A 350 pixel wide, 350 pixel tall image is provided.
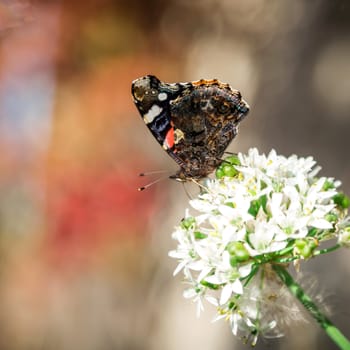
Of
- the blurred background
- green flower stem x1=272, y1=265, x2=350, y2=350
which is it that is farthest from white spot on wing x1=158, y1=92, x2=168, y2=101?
the blurred background

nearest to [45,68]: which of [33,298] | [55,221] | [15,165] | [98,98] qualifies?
[98,98]

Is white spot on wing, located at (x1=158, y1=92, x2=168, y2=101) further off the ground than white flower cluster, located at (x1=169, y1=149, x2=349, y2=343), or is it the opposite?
white spot on wing, located at (x1=158, y1=92, x2=168, y2=101)

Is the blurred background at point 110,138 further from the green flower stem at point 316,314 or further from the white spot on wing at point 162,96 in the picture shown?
the green flower stem at point 316,314

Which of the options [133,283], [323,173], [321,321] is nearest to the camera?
[321,321]

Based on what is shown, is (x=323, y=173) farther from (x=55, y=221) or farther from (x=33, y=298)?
(x=33, y=298)

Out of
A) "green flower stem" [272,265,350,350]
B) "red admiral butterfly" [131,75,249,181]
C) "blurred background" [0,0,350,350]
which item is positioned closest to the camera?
"green flower stem" [272,265,350,350]

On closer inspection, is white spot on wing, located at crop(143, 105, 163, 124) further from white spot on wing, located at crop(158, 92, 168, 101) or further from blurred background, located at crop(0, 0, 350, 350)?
blurred background, located at crop(0, 0, 350, 350)
